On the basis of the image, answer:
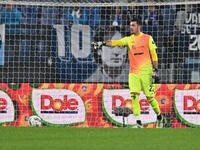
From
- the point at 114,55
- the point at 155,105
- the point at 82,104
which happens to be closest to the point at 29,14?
the point at 114,55

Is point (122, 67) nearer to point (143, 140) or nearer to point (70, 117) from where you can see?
point (70, 117)

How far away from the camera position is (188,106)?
1039 cm

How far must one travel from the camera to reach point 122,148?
626 centimetres

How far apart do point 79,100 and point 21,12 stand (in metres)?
5.27

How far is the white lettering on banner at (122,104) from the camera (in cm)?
1035

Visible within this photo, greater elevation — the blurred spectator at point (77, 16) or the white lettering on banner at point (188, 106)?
the blurred spectator at point (77, 16)

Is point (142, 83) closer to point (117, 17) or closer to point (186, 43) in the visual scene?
point (186, 43)

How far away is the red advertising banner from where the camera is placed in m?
10.4

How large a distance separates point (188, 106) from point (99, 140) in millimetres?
3654

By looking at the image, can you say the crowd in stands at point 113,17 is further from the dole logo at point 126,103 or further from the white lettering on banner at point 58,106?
the white lettering on banner at point 58,106

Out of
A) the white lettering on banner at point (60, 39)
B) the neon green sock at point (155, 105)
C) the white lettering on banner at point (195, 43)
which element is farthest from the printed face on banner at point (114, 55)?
the neon green sock at point (155, 105)

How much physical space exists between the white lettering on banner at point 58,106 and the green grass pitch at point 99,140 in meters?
1.61

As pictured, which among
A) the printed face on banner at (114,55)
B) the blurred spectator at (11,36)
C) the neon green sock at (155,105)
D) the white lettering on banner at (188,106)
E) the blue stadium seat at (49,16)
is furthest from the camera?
the blue stadium seat at (49,16)

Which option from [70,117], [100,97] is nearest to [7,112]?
[70,117]
